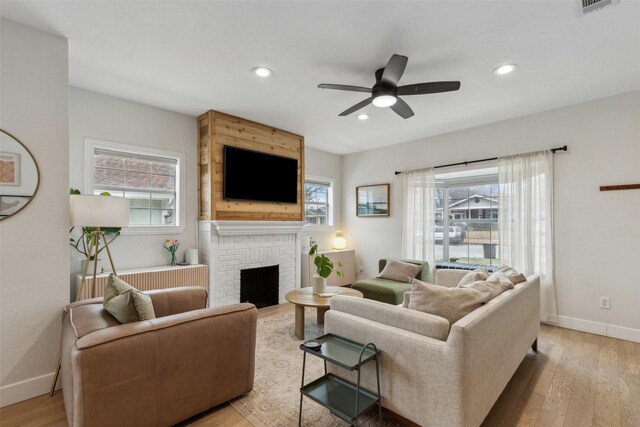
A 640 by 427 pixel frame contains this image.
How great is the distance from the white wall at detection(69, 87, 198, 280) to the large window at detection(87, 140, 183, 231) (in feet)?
0.31

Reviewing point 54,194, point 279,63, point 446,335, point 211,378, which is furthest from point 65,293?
point 446,335

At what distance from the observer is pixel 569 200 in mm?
3578

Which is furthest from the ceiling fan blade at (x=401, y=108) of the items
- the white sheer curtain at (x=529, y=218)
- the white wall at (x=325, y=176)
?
the white wall at (x=325, y=176)

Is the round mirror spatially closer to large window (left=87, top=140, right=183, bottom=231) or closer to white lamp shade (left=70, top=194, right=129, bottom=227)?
white lamp shade (left=70, top=194, right=129, bottom=227)

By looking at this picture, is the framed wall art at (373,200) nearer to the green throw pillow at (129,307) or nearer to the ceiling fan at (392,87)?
the ceiling fan at (392,87)

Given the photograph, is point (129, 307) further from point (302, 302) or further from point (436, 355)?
point (436, 355)

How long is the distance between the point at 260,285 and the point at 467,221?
3.39 metres

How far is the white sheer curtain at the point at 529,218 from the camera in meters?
3.67

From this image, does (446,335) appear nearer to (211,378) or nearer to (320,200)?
(211,378)

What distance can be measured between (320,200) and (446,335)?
4.41m

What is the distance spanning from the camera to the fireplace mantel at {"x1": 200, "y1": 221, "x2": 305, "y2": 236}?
3.84 m

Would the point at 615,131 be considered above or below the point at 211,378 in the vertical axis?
above

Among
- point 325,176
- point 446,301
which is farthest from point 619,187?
point 325,176

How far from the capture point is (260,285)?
4.51 m
